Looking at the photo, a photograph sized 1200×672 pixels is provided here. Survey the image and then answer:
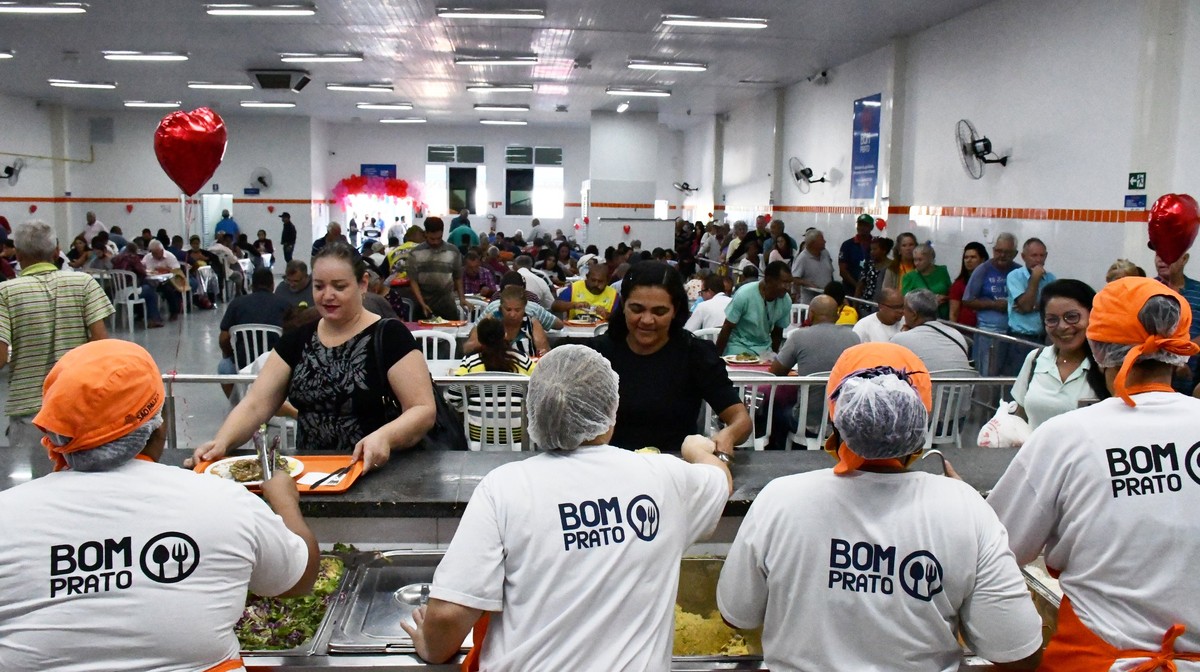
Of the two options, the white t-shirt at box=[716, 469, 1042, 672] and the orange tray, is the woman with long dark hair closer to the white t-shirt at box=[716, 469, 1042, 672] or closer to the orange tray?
the orange tray

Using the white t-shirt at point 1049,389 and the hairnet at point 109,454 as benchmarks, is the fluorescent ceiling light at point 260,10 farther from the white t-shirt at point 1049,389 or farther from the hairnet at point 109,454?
the hairnet at point 109,454

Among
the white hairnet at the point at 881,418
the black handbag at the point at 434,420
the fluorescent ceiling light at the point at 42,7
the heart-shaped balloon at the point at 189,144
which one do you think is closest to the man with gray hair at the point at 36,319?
the heart-shaped balloon at the point at 189,144

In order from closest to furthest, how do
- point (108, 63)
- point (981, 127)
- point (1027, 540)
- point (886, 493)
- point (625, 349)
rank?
point (886, 493) < point (1027, 540) < point (625, 349) < point (981, 127) < point (108, 63)

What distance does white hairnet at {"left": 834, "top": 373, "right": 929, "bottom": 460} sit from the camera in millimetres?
1717

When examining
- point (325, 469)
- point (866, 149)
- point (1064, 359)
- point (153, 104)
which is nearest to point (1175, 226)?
point (1064, 359)

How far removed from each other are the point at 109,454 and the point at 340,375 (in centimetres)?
118

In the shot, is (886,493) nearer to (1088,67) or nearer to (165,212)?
(1088,67)

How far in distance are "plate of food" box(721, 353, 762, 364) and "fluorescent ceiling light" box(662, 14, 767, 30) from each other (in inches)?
204

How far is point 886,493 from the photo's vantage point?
1767 mm

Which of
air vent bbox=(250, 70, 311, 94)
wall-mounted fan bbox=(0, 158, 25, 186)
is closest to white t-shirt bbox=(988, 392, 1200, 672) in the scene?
air vent bbox=(250, 70, 311, 94)

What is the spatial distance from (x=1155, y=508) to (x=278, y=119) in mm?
23918

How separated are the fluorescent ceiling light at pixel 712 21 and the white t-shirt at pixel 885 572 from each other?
30.1ft

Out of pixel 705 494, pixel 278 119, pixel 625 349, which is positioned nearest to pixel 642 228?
pixel 278 119

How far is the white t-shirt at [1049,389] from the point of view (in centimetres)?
339
